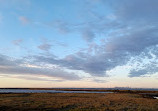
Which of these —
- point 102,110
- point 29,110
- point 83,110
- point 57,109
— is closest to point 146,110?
point 102,110

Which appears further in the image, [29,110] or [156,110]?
[156,110]

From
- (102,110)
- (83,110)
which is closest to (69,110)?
(83,110)

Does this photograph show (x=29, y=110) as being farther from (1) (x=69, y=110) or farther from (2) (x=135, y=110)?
(2) (x=135, y=110)

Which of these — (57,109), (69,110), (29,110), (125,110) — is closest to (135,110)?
(125,110)

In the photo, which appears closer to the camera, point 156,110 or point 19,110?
point 19,110

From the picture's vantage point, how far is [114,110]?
24156mm

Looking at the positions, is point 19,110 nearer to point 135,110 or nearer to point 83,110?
point 83,110

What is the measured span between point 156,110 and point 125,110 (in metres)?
5.26

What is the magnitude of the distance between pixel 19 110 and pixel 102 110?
42.5 ft

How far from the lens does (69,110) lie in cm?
2384

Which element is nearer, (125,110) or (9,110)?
(9,110)

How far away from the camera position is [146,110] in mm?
24500

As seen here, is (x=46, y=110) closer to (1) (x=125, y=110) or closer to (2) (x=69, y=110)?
(2) (x=69, y=110)

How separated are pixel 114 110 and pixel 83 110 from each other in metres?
5.08
